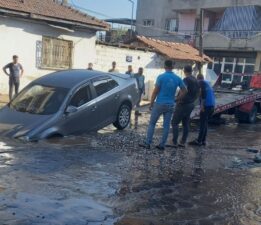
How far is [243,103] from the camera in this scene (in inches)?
659

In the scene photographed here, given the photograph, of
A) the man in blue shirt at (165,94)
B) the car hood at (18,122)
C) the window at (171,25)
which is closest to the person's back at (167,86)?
the man in blue shirt at (165,94)

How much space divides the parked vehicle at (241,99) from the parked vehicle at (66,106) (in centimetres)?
543

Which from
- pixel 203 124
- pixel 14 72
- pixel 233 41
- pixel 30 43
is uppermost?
pixel 233 41

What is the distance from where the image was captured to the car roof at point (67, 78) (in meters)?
9.80


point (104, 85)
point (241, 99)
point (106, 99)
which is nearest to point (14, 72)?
point (104, 85)

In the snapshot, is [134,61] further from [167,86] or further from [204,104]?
[167,86]

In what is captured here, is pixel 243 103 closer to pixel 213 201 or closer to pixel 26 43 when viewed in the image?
pixel 26 43

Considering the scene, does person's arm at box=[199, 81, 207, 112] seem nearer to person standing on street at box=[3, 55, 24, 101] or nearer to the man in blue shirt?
the man in blue shirt

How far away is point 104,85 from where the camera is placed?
10.8m

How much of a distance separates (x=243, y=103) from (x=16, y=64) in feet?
27.2

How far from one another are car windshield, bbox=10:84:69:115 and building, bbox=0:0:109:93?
6951mm

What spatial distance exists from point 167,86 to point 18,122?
117 inches

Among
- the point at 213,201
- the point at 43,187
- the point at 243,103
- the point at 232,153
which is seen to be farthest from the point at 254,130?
the point at 43,187

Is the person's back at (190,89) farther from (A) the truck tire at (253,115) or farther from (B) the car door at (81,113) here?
(A) the truck tire at (253,115)
